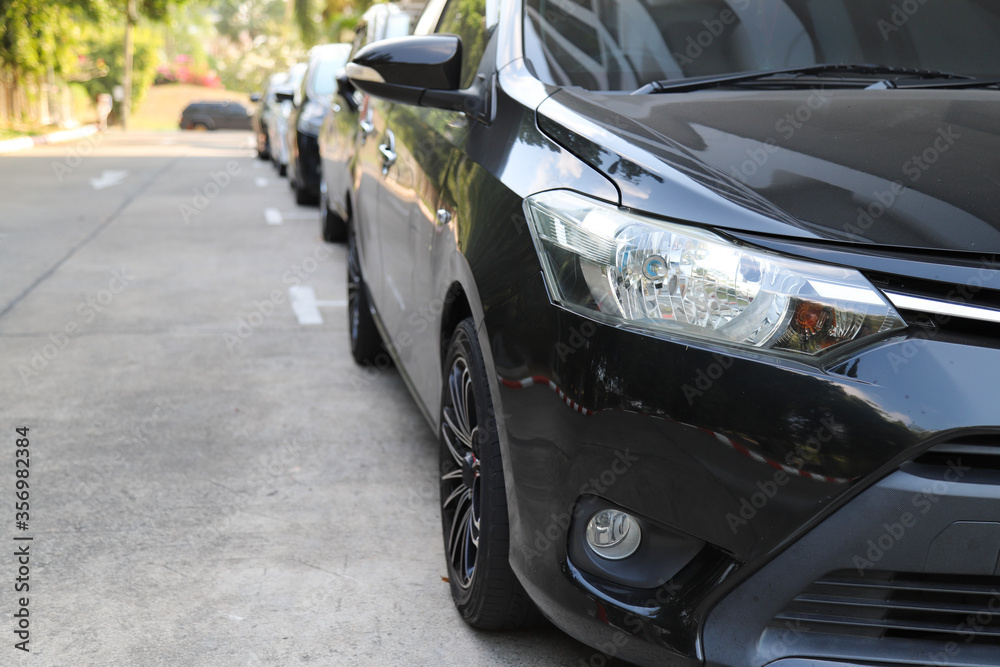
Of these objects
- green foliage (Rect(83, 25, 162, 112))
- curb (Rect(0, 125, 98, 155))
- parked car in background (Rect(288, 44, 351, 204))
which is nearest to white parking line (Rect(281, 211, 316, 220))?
parked car in background (Rect(288, 44, 351, 204))

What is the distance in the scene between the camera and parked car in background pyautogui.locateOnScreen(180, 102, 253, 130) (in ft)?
147

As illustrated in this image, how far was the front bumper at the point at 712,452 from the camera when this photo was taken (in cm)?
150

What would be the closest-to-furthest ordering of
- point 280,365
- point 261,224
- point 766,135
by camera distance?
point 766,135, point 280,365, point 261,224

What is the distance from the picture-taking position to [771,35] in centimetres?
275

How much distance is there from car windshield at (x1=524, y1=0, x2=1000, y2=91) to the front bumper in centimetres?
102

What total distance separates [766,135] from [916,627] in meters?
0.98

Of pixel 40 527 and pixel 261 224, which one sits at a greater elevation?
pixel 40 527

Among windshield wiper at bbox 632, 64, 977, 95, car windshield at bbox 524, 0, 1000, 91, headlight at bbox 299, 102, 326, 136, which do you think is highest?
car windshield at bbox 524, 0, 1000, 91

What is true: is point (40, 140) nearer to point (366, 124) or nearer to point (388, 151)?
point (366, 124)

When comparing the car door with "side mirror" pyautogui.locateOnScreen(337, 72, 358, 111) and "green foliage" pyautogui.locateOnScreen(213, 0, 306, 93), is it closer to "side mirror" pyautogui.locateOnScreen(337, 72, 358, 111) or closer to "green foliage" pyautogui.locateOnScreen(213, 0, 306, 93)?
"side mirror" pyautogui.locateOnScreen(337, 72, 358, 111)

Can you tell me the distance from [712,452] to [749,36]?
1597 mm

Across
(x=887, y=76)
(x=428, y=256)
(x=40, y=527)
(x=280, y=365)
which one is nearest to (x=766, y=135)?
(x=887, y=76)

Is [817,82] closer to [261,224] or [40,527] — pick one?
[40,527]

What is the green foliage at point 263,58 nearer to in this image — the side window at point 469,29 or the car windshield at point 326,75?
the car windshield at point 326,75
